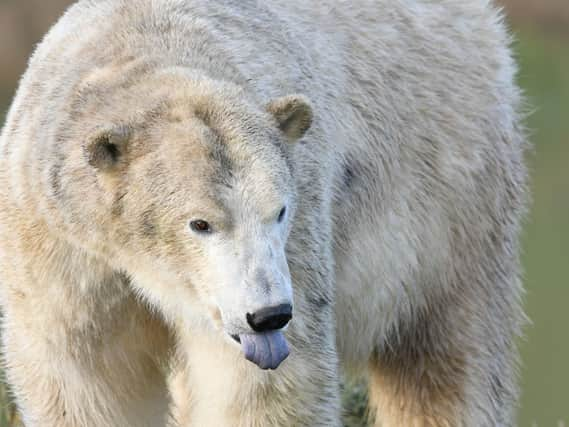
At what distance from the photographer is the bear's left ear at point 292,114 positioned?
4.72 meters

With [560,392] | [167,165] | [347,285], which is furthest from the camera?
[560,392]

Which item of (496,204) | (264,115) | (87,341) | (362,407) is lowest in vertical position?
(362,407)

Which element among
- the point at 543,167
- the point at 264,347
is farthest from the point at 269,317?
the point at 543,167

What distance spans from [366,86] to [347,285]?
761 millimetres

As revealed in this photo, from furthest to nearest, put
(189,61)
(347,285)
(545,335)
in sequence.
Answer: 1. (545,335)
2. (347,285)
3. (189,61)

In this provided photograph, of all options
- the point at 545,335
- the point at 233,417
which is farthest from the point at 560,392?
the point at 233,417

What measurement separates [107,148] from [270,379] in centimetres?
97

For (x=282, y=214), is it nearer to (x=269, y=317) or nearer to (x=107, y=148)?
(x=269, y=317)

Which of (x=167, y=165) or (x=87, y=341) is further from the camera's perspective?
(x=87, y=341)

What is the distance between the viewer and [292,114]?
474cm

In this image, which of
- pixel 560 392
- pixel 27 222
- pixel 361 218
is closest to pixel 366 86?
pixel 361 218

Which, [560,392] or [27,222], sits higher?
[27,222]

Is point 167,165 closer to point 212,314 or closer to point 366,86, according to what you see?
point 212,314

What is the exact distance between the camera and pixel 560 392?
12.7m
